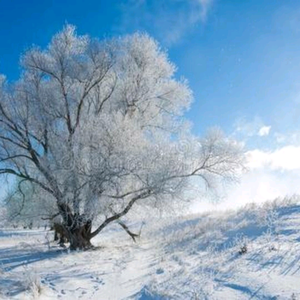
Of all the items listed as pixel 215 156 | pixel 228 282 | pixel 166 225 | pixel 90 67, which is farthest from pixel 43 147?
pixel 228 282

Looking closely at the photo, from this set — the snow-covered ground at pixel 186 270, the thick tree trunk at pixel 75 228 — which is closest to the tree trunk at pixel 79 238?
the thick tree trunk at pixel 75 228

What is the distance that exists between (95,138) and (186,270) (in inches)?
259

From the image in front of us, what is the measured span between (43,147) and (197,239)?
6.99 m

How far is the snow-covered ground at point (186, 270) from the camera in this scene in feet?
20.1

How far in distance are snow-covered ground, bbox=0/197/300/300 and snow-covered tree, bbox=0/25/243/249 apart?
2.00m

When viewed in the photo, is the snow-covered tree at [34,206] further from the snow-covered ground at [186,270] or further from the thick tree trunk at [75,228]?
the snow-covered ground at [186,270]

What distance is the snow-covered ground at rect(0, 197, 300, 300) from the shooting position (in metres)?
6.14

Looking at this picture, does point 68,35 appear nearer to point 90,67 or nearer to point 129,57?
point 90,67

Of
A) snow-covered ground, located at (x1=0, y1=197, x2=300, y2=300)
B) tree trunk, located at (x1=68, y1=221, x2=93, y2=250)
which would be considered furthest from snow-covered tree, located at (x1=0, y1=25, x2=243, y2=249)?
snow-covered ground, located at (x1=0, y1=197, x2=300, y2=300)

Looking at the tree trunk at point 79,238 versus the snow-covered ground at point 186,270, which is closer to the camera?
the snow-covered ground at point 186,270

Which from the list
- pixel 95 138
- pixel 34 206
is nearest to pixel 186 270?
pixel 95 138

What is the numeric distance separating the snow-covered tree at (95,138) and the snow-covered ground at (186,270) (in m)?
2.00

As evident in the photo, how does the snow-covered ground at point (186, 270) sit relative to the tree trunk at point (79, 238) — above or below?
below

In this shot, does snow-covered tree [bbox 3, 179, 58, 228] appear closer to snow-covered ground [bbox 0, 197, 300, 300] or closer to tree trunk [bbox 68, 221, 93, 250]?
tree trunk [bbox 68, 221, 93, 250]
